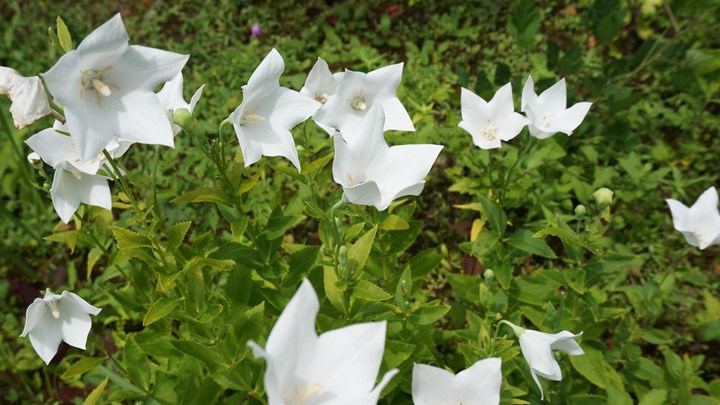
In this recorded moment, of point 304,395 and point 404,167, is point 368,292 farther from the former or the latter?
point 304,395

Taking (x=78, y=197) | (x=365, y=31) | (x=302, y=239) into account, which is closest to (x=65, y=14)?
(x=365, y=31)

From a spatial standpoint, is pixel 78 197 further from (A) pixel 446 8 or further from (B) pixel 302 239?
(A) pixel 446 8

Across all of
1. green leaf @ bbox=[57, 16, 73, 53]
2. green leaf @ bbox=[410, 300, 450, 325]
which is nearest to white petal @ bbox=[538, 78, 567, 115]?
green leaf @ bbox=[410, 300, 450, 325]

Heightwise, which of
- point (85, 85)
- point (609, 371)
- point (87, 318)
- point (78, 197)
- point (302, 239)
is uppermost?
point (85, 85)

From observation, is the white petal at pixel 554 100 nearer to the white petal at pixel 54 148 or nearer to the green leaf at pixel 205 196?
the green leaf at pixel 205 196

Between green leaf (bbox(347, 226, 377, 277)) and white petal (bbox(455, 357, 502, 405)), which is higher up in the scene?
green leaf (bbox(347, 226, 377, 277))

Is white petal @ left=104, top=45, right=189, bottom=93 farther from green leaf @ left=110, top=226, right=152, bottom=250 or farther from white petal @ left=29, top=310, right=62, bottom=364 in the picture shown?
white petal @ left=29, top=310, right=62, bottom=364

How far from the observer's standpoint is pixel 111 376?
1.91 metres

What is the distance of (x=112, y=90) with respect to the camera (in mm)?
1148

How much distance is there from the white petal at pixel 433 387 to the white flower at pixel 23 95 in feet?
3.55

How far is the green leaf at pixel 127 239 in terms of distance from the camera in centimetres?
141

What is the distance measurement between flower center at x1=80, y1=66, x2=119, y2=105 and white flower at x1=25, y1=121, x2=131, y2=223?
0.31 meters

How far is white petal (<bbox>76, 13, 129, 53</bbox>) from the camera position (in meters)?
1.01

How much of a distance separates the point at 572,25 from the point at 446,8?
1041 mm
